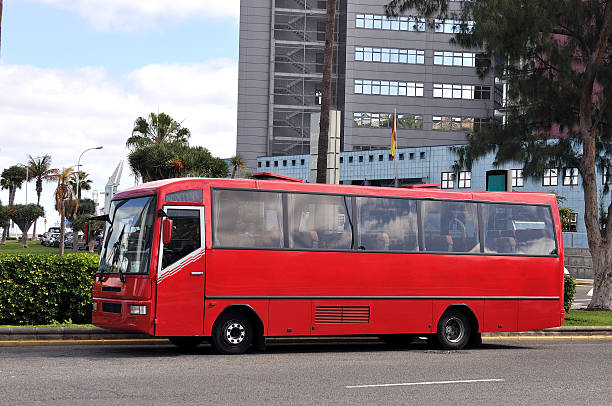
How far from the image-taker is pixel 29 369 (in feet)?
40.1

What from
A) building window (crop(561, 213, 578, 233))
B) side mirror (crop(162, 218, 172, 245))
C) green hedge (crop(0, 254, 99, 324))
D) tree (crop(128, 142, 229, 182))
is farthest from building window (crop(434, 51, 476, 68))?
side mirror (crop(162, 218, 172, 245))

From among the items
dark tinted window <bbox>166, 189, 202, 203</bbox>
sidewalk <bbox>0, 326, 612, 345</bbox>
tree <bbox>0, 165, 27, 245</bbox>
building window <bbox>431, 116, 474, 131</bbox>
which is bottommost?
sidewalk <bbox>0, 326, 612, 345</bbox>

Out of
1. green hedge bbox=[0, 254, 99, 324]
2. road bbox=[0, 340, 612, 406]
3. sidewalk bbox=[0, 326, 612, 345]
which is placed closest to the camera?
road bbox=[0, 340, 612, 406]

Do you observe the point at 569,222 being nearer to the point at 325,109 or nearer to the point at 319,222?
the point at 325,109

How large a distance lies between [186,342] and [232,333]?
1.27m

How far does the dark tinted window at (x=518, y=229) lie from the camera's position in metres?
18.3

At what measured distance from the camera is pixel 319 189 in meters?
16.6

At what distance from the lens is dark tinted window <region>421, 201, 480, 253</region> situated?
17.6 metres

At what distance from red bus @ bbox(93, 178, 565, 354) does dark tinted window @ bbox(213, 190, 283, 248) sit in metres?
0.02

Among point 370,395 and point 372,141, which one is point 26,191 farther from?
point 370,395

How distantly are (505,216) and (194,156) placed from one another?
30.1 meters

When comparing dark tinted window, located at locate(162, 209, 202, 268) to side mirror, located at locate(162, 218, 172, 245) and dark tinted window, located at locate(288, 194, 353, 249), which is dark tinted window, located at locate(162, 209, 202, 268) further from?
dark tinted window, located at locate(288, 194, 353, 249)

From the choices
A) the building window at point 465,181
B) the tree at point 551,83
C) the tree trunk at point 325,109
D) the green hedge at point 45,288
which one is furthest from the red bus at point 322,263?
the building window at point 465,181

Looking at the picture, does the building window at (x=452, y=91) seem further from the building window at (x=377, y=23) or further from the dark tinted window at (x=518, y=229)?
the dark tinted window at (x=518, y=229)
